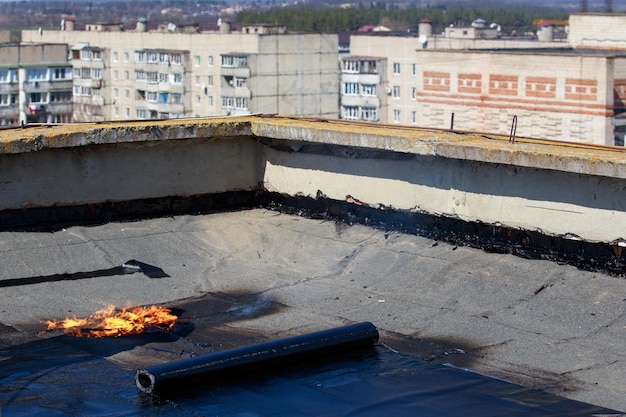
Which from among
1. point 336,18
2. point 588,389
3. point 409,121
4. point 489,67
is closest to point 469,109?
point 489,67

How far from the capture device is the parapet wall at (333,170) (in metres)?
6.69

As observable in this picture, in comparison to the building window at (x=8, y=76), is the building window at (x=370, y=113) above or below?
below

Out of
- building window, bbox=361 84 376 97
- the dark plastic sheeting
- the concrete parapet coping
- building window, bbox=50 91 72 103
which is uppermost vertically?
the concrete parapet coping

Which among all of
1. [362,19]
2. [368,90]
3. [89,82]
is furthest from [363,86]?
[362,19]

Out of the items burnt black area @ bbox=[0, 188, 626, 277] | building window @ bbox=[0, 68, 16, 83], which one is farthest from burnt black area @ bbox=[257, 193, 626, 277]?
building window @ bbox=[0, 68, 16, 83]

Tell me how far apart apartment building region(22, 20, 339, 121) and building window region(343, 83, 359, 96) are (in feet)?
4.29

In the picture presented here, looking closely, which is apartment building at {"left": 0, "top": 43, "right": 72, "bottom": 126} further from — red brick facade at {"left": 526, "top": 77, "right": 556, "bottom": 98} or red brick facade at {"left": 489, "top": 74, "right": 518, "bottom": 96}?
red brick facade at {"left": 526, "top": 77, "right": 556, "bottom": 98}

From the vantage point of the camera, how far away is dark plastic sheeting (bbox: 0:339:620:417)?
192 inches

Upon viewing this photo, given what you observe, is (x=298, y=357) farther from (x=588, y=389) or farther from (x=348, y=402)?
(x=588, y=389)

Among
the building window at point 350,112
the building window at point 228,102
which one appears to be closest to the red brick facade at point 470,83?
the building window at point 228,102

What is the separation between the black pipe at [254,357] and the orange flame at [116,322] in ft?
3.35

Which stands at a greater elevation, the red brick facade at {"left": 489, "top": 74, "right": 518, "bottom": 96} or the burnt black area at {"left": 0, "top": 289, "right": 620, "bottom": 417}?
the burnt black area at {"left": 0, "top": 289, "right": 620, "bottom": 417}

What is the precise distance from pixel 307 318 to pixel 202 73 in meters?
62.5

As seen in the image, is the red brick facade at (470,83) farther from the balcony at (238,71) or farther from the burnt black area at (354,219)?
the burnt black area at (354,219)
